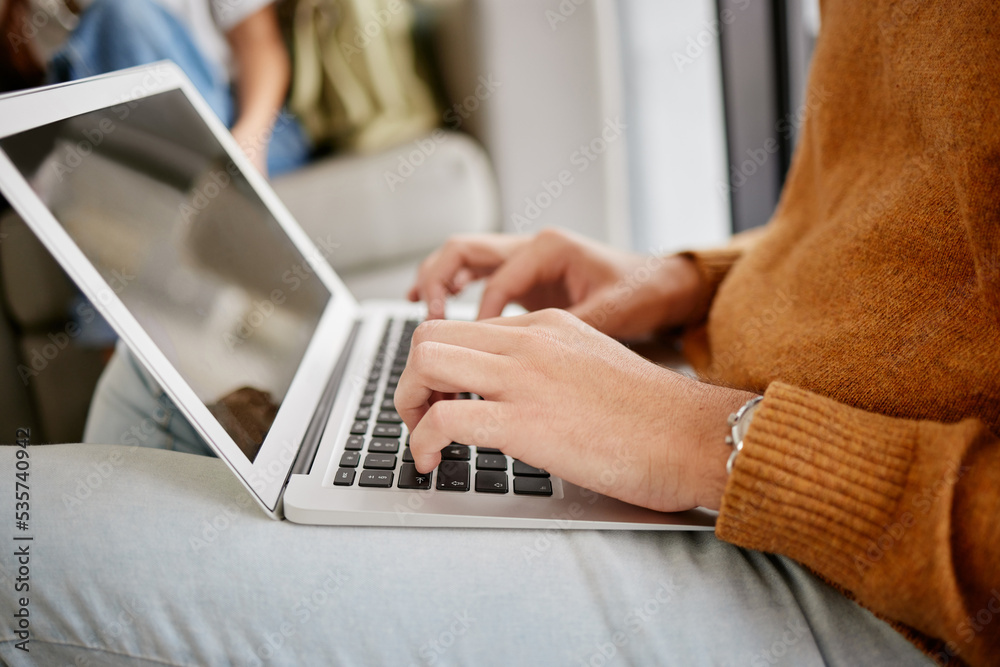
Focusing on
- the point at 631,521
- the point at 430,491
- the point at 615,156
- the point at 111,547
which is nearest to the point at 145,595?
the point at 111,547

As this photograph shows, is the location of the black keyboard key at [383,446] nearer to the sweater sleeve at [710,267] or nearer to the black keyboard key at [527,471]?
the black keyboard key at [527,471]

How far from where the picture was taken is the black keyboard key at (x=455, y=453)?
490 mm

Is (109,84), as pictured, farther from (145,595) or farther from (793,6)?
(793,6)

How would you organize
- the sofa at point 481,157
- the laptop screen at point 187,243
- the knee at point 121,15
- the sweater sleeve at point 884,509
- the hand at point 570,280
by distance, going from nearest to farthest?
the sweater sleeve at point 884,509
the laptop screen at point 187,243
the hand at point 570,280
the knee at point 121,15
the sofa at point 481,157

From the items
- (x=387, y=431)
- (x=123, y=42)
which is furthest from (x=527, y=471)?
(x=123, y=42)

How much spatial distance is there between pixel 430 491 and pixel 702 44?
1.33 meters

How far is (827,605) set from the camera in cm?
41

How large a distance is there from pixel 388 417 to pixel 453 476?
116mm

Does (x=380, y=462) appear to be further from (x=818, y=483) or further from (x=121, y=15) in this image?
(x=121, y=15)

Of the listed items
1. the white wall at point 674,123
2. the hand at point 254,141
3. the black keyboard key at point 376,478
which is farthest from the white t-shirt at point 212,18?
the black keyboard key at point 376,478

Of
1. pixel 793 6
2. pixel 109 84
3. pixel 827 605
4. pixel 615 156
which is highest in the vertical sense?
pixel 793 6

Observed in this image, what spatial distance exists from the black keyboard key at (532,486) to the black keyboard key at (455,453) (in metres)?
0.05

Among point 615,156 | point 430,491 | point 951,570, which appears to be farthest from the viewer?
point 615,156

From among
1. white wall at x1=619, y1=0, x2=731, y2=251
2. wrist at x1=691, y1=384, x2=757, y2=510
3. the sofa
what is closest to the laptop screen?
wrist at x1=691, y1=384, x2=757, y2=510
